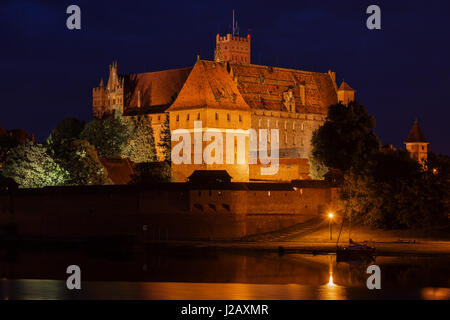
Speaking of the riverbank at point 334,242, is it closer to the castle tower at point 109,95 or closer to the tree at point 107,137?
the tree at point 107,137

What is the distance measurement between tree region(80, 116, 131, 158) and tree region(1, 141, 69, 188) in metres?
15.5

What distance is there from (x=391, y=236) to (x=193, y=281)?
77.1 feet

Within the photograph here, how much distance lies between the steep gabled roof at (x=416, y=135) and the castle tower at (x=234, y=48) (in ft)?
96.1

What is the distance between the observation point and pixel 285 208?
79.5 metres

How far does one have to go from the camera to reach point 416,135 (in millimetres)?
134125

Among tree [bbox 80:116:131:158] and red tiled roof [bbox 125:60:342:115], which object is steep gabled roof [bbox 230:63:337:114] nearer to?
red tiled roof [bbox 125:60:342:115]

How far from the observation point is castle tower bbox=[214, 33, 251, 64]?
153750mm

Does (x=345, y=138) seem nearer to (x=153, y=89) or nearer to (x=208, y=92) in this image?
(x=208, y=92)

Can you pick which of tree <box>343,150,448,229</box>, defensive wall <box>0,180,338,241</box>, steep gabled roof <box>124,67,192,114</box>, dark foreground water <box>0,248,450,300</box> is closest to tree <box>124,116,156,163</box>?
steep gabled roof <box>124,67,192,114</box>

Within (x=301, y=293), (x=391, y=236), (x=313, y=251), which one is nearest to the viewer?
(x=301, y=293)

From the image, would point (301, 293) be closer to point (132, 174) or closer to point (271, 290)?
point (271, 290)

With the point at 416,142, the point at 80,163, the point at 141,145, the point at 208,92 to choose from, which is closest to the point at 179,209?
the point at 80,163

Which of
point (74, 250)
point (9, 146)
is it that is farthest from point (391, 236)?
point (9, 146)

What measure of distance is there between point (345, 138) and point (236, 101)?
415 inches
